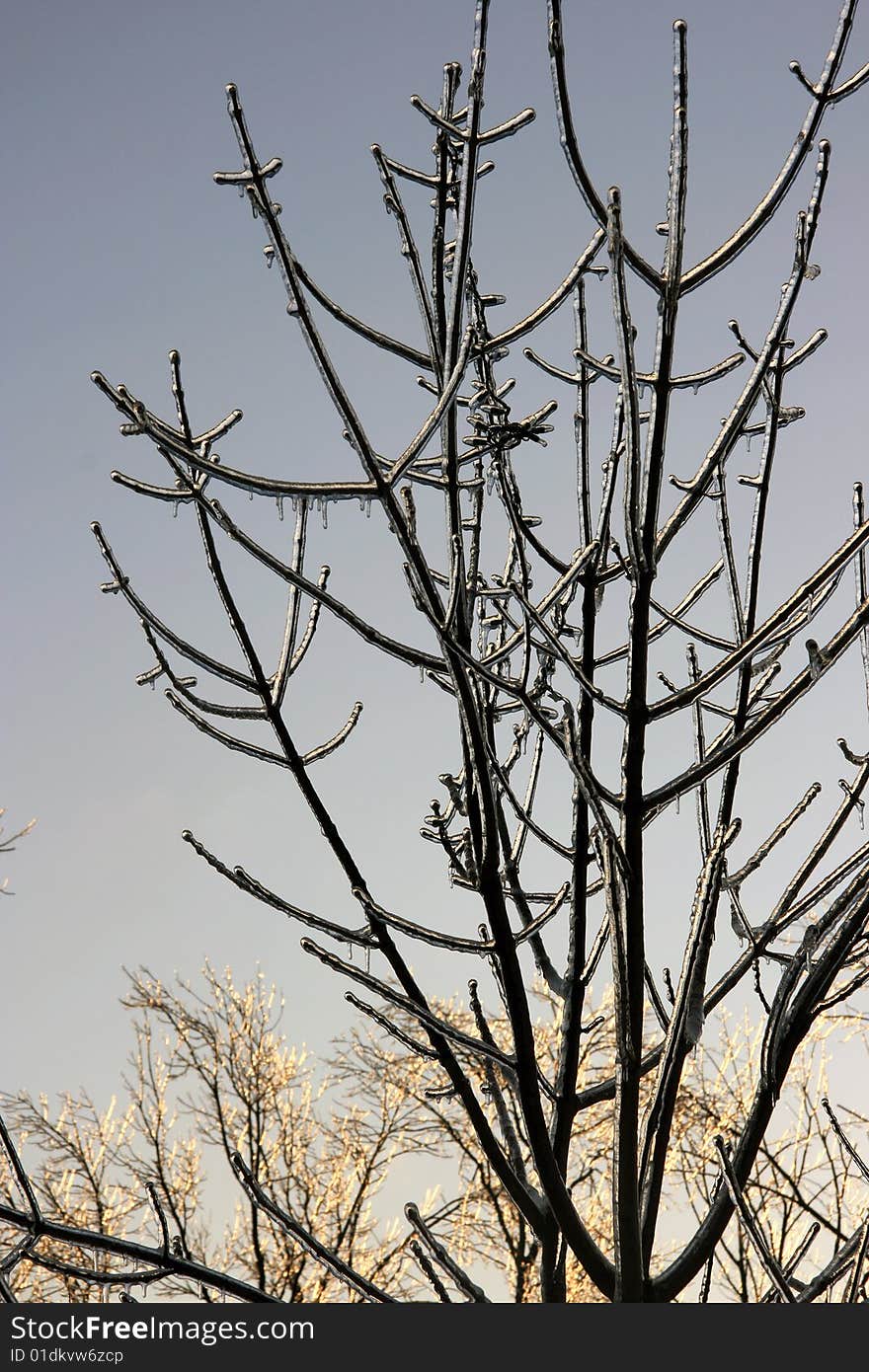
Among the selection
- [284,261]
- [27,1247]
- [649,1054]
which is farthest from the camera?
[649,1054]

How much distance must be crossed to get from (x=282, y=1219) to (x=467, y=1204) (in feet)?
27.3

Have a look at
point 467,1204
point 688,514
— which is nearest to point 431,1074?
point 467,1204

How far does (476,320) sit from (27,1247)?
4.37 ft

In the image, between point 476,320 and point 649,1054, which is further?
point 476,320

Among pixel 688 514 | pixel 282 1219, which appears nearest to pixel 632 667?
pixel 688 514

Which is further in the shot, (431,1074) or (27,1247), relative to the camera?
(431,1074)

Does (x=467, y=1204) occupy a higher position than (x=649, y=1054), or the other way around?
(x=467, y=1204)

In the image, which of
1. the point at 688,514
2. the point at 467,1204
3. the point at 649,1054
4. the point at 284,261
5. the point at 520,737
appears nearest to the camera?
the point at 284,261

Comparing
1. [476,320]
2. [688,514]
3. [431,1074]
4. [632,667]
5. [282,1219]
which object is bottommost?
[282,1219]

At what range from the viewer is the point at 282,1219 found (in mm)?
1501

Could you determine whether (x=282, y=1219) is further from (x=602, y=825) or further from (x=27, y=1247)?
(x=602, y=825)

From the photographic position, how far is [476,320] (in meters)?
1.68

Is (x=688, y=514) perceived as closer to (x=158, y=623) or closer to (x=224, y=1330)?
(x=158, y=623)

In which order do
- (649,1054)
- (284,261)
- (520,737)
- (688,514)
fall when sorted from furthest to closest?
(520,737) < (649,1054) < (688,514) < (284,261)
